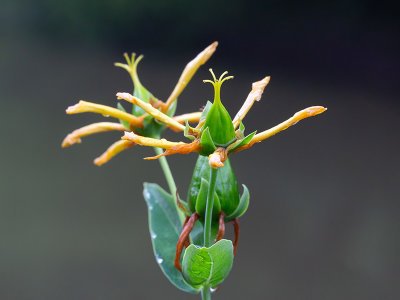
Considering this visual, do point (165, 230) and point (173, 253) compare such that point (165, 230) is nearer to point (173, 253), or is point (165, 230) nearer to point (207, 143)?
point (173, 253)

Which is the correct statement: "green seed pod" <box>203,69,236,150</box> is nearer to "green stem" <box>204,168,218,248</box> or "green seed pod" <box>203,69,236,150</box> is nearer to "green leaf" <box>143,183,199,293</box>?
"green stem" <box>204,168,218,248</box>

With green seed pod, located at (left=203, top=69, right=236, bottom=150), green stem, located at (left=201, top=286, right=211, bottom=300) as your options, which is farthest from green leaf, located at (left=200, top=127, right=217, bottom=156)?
green stem, located at (left=201, top=286, right=211, bottom=300)

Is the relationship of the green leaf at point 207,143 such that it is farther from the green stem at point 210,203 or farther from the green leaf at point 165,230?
the green leaf at point 165,230

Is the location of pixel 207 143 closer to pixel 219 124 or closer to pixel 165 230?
pixel 219 124

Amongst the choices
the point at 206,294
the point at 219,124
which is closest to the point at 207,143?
the point at 219,124

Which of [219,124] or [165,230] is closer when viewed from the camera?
[219,124]

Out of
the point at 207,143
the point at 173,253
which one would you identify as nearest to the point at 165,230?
the point at 173,253

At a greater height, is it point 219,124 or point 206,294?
point 219,124
